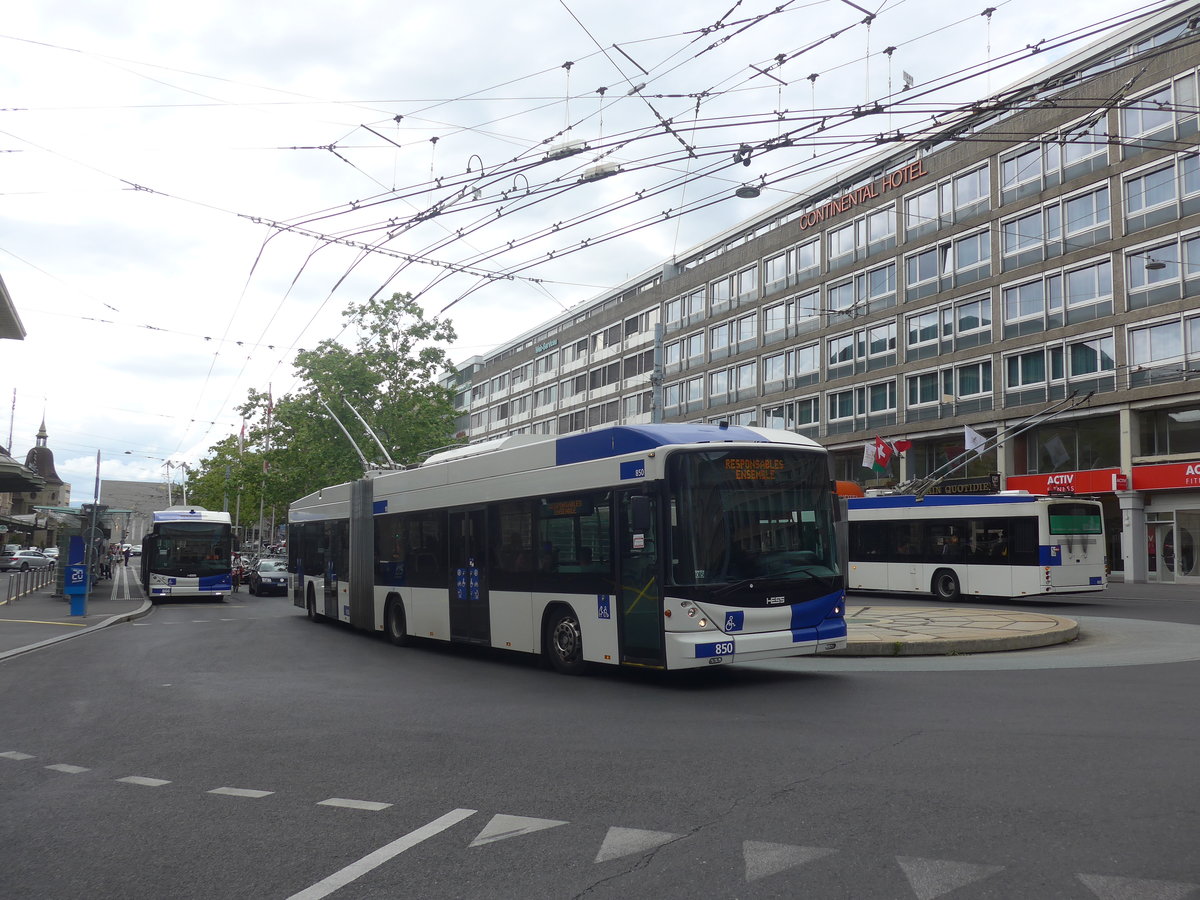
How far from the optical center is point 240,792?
6492 mm

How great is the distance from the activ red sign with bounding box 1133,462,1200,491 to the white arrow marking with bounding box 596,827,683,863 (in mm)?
34484

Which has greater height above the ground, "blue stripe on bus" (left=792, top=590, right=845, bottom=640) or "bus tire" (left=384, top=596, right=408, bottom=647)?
"blue stripe on bus" (left=792, top=590, right=845, bottom=640)

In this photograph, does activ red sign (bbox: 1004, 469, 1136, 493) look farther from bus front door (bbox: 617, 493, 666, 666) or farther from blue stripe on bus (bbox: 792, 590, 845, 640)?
bus front door (bbox: 617, 493, 666, 666)

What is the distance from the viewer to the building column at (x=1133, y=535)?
1420 inches

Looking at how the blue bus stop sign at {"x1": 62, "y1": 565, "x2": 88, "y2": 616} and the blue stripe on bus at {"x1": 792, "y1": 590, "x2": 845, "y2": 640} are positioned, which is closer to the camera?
the blue stripe on bus at {"x1": 792, "y1": 590, "x2": 845, "y2": 640}

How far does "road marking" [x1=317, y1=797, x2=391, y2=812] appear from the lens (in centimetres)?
605

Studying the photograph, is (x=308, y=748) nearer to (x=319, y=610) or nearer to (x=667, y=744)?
(x=667, y=744)

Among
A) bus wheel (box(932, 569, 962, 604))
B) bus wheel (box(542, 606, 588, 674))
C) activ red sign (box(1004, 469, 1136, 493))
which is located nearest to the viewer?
bus wheel (box(542, 606, 588, 674))

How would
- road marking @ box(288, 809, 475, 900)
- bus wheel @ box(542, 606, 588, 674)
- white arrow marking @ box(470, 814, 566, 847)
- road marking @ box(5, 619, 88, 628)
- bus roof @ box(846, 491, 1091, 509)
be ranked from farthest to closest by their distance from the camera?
bus roof @ box(846, 491, 1091, 509) < road marking @ box(5, 619, 88, 628) < bus wheel @ box(542, 606, 588, 674) < white arrow marking @ box(470, 814, 566, 847) < road marking @ box(288, 809, 475, 900)

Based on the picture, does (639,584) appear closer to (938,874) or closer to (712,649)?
(712,649)

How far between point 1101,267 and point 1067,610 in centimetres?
1823

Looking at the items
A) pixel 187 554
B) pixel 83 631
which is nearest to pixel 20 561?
pixel 187 554

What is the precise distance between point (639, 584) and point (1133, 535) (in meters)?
30.9

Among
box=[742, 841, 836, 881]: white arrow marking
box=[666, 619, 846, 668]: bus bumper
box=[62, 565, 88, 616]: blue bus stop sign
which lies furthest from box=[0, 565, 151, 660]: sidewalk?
box=[742, 841, 836, 881]: white arrow marking
